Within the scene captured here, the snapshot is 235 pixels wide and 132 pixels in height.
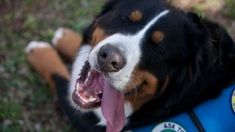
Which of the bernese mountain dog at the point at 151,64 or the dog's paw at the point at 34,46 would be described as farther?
the dog's paw at the point at 34,46

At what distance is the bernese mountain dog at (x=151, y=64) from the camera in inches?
119

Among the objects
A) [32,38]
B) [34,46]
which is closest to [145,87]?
[34,46]

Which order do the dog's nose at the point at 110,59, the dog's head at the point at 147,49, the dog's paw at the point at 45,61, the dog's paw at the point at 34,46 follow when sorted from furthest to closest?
the dog's paw at the point at 34,46 < the dog's paw at the point at 45,61 < the dog's head at the point at 147,49 < the dog's nose at the point at 110,59

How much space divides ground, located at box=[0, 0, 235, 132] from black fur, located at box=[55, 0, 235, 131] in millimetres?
829

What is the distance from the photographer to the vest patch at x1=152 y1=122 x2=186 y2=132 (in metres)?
3.22

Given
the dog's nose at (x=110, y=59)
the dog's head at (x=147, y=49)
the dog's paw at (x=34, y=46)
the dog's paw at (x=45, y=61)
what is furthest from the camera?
the dog's paw at (x=34, y=46)

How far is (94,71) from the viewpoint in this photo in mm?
3174

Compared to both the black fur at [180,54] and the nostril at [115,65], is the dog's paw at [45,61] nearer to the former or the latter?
the black fur at [180,54]

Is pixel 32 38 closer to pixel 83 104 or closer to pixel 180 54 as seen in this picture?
pixel 83 104

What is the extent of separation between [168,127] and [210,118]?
0.89ft

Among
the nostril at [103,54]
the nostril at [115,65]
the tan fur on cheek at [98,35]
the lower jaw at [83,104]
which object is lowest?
the lower jaw at [83,104]

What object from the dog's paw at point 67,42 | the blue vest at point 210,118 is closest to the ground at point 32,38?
the dog's paw at point 67,42

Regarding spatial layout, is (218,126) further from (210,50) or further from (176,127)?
(210,50)

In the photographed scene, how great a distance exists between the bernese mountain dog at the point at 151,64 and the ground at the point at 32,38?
0.85m
